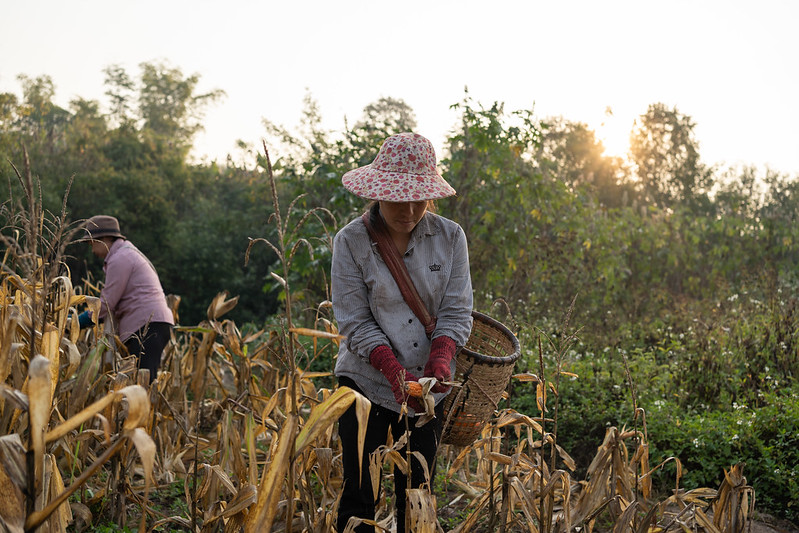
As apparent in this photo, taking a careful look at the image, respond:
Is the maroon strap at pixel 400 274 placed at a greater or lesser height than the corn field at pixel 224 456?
greater

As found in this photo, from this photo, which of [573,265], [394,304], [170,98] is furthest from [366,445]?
[170,98]

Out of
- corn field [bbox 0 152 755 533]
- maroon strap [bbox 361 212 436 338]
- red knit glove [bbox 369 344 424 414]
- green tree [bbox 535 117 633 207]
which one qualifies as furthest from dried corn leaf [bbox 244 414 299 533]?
green tree [bbox 535 117 633 207]

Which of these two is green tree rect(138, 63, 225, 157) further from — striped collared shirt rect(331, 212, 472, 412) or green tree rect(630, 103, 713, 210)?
striped collared shirt rect(331, 212, 472, 412)

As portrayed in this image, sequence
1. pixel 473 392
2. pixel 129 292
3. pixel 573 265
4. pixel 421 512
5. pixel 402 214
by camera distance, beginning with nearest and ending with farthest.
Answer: pixel 421 512, pixel 402 214, pixel 473 392, pixel 129 292, pixel 573 265

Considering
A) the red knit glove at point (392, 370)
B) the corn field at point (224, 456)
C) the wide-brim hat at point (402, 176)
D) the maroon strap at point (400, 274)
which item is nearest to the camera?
the corn field at point (224, 456)

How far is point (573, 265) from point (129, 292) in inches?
208

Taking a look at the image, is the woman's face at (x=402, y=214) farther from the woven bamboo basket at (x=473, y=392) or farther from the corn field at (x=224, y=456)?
the woven bamboo basket at (x=473, y=392)

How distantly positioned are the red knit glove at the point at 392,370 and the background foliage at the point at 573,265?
39cm

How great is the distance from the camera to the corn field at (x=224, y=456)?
137 centimetres

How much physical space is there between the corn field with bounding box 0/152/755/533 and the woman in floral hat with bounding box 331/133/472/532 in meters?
0.09

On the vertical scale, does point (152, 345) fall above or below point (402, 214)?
below

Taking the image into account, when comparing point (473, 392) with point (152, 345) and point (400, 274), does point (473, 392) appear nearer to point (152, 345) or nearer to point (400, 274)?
point (400, 274)

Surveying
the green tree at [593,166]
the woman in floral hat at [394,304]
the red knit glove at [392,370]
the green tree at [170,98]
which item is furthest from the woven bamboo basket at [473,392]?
the green tree at [170,98]

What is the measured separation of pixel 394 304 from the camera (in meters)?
2.21
